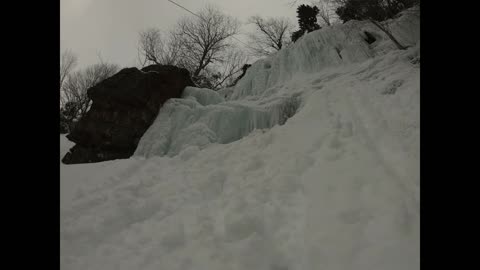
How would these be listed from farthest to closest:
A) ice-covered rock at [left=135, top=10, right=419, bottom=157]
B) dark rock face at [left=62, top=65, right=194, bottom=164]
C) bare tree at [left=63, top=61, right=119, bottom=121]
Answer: bare tree at [left=63, top=61, right=119, bottom=121]
dark rock face at [left=62, top=65, right=194, bottom=164]
ice-covered rock at [left=135, top=10, right=419, bottom=157]

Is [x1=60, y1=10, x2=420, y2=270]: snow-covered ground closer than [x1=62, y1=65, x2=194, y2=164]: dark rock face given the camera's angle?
Yes

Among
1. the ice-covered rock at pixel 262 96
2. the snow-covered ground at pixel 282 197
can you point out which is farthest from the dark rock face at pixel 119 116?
the snow-covered ground at pixel 282 197

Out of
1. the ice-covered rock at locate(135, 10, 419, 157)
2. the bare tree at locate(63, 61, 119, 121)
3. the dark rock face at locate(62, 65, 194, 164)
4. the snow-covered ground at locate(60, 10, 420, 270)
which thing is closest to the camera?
the snow-covered ground at locate(60, 10, 420, 270)

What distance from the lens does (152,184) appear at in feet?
12.5

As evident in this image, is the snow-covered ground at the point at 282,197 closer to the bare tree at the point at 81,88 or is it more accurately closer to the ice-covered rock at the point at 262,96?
the ice-covered rock at the point at 262,96

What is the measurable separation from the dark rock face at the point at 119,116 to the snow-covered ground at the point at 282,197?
90.4 inches

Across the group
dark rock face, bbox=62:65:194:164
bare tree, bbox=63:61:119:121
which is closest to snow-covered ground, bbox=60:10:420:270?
dark rock face, bbox=62:65:194:164

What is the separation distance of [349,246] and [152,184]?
252cm

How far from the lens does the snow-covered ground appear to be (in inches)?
78.0

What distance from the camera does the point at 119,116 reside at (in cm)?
720

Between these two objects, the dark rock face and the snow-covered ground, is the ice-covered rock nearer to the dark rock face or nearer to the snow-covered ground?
the dark rock face

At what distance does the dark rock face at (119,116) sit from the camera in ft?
23.2

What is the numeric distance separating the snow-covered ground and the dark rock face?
2.30 m
